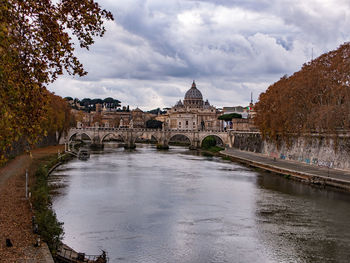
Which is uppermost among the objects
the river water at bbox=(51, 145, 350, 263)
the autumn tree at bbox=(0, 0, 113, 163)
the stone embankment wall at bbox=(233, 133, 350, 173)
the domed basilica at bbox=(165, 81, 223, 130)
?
the domed basilica at bbox=(165, 81, 223, 130)

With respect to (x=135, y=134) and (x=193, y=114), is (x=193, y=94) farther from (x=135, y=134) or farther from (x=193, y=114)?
(x=135, y=134)

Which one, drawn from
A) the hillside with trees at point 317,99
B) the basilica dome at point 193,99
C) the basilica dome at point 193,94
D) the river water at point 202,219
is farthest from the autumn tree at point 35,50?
the basilica dome at point 193,94

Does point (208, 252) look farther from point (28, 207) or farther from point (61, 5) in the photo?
point (61, 5)

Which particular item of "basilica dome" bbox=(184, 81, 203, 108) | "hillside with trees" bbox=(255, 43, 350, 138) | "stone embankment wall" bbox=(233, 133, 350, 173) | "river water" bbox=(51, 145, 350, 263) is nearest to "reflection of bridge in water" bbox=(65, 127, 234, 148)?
"stone embankment wall" bbox=(233, 133, 350, 173)

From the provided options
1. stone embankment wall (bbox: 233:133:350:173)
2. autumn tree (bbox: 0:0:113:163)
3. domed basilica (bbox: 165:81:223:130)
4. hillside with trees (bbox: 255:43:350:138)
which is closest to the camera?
autumn tree (bbox: 0:0:113:163)

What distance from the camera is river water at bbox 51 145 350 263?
626 inches

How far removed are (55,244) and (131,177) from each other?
2274 centimetres

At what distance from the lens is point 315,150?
136ft

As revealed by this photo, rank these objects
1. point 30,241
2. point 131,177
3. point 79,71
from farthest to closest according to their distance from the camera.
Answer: point 131,177 → point 30,241 → point 79,71

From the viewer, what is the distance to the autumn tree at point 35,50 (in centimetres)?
773

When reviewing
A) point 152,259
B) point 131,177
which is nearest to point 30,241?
point 152,259

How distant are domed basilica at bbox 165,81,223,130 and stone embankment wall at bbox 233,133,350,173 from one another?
64425mm

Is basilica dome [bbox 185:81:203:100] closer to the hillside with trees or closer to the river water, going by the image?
the hillside with trees

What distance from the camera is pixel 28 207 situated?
56.3 ft
